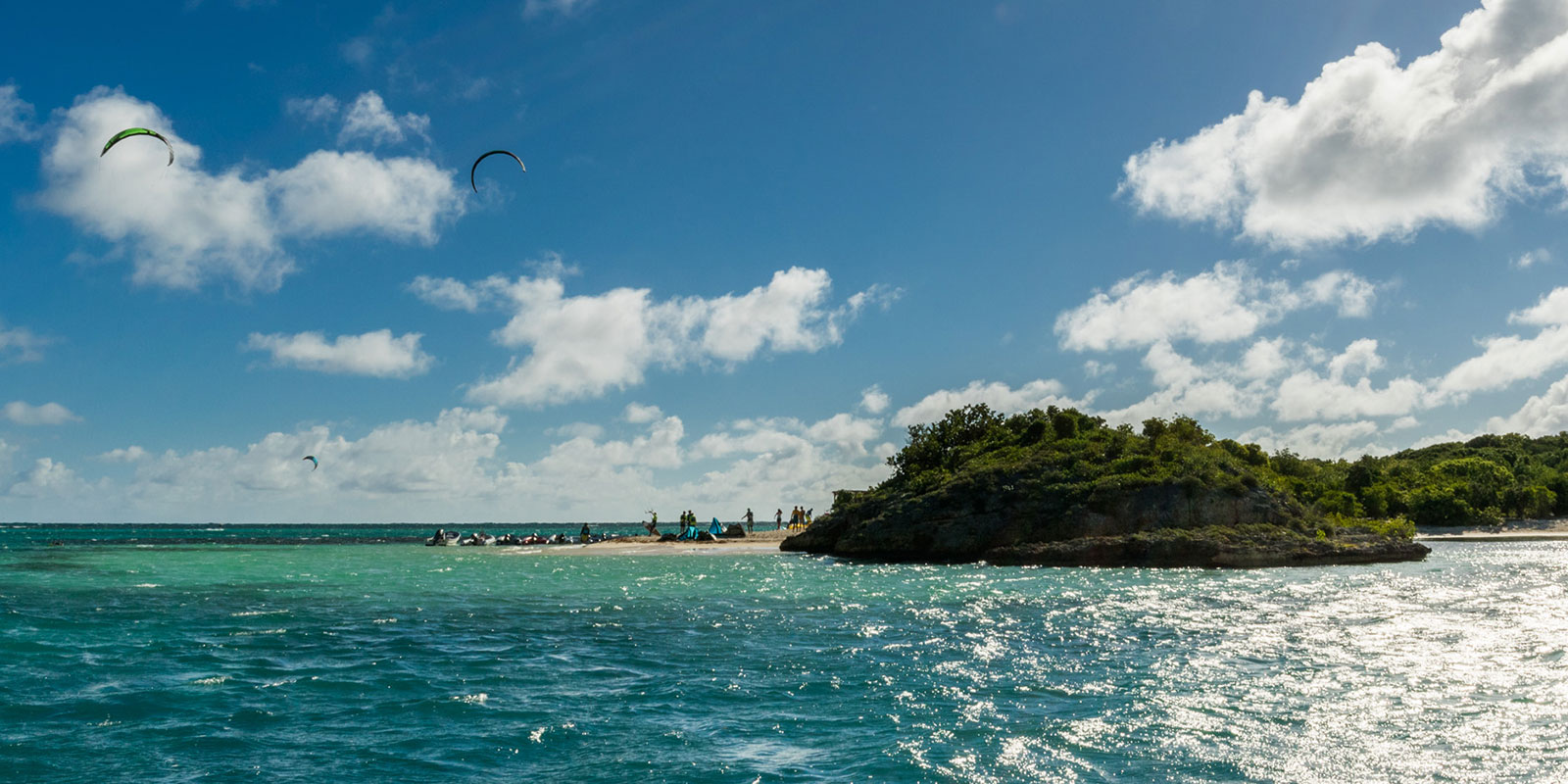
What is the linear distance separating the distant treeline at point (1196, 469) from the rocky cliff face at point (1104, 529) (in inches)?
42.0

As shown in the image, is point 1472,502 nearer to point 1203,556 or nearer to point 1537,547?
point 1537,547

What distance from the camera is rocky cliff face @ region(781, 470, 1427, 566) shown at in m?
56.0

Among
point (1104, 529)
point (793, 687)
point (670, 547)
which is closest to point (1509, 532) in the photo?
point (1104, 529)

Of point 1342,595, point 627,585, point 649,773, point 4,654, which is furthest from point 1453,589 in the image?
point 4,654

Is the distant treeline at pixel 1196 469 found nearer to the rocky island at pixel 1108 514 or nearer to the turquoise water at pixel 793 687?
the rocky island at pixel 1108 514

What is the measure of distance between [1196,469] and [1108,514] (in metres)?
6.98

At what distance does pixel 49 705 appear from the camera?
53.0 ft

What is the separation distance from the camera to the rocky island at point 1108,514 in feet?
186

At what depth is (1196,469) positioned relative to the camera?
6100cm

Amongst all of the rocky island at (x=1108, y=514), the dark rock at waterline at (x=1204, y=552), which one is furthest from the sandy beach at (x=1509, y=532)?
the dark rock at waterline at (x=1204, y=552)

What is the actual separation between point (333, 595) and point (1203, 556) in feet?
160

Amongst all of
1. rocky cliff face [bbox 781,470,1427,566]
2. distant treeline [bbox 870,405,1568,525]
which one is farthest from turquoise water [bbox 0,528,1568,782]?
distant treeline [bbox 870,405,1568,525]

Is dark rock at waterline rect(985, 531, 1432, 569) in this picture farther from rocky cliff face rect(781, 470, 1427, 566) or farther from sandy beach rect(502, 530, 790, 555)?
sandy beach rect(502, 530, 790, 555)

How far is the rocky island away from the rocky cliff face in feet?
0.24
